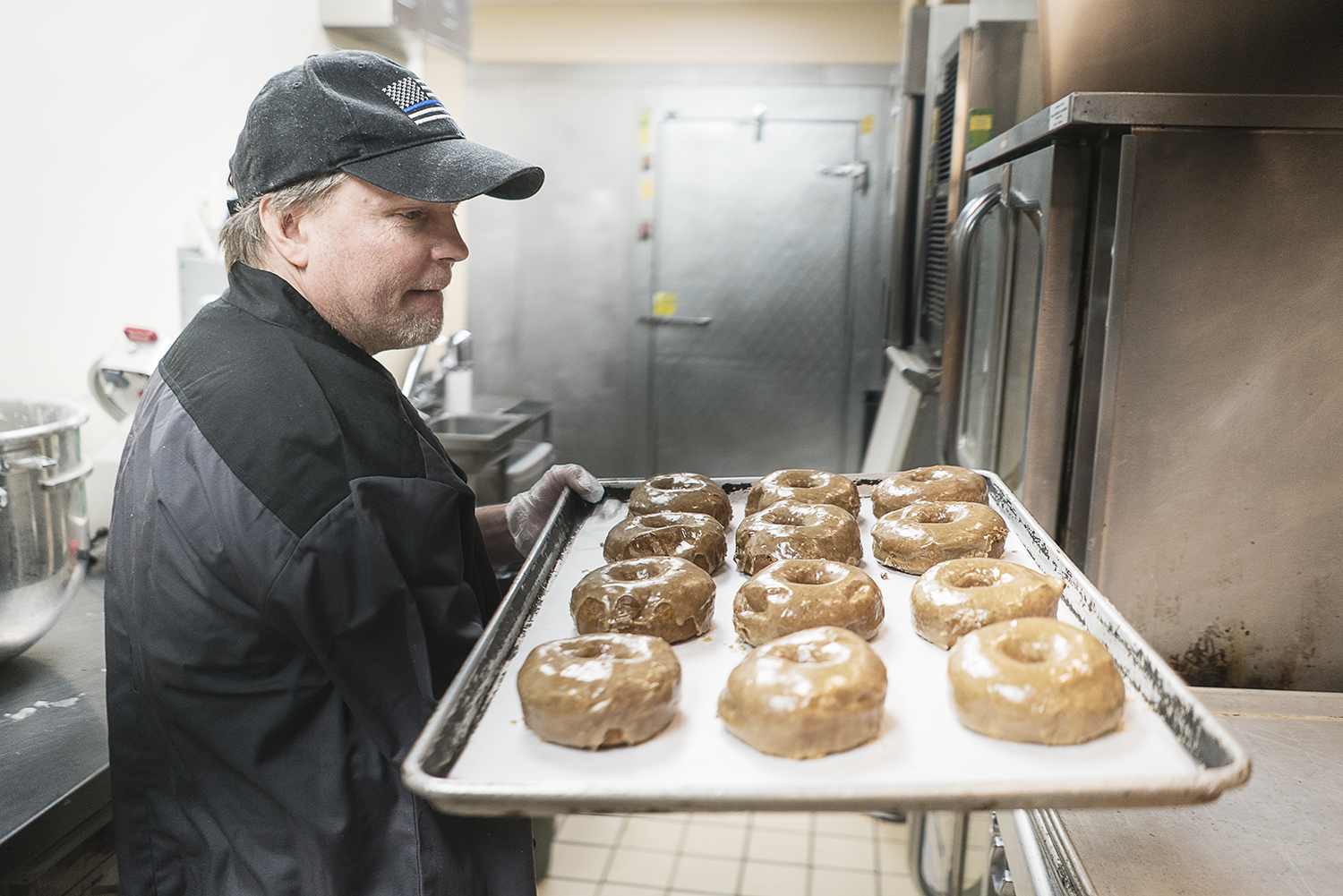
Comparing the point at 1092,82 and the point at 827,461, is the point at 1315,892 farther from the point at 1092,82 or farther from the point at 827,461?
the point at 827,461

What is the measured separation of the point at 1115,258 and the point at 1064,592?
552 millimetres

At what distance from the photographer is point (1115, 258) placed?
1.46 meters

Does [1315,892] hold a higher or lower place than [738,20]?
lower

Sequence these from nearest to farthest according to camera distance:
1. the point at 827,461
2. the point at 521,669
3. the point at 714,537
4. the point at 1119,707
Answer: the point at 1119,707
the point at 521,669
the point at 714,537
the point at 827,461

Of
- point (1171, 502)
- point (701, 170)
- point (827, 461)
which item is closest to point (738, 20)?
point (701, 170)

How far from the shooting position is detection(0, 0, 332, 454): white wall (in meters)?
2.17

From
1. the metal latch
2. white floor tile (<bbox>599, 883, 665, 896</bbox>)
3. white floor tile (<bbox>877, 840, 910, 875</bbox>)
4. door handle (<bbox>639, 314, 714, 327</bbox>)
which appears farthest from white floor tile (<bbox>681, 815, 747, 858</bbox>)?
the metal latch

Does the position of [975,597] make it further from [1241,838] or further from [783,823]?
[783,823]

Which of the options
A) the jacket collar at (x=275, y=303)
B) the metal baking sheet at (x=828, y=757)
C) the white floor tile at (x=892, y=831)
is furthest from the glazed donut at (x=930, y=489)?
the white floor tile at (x=892, y=831)

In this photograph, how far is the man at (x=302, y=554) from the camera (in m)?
1.10

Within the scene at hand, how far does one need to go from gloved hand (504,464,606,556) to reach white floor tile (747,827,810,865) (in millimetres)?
1638

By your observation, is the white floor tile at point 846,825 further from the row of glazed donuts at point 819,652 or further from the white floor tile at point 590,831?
the row of glazed donuts at point 819,652

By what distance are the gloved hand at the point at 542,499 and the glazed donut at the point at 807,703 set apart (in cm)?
75

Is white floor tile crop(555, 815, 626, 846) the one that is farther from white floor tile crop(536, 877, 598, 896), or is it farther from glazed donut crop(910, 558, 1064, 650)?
glazed donut crop(910, 558, 1064, 650)
